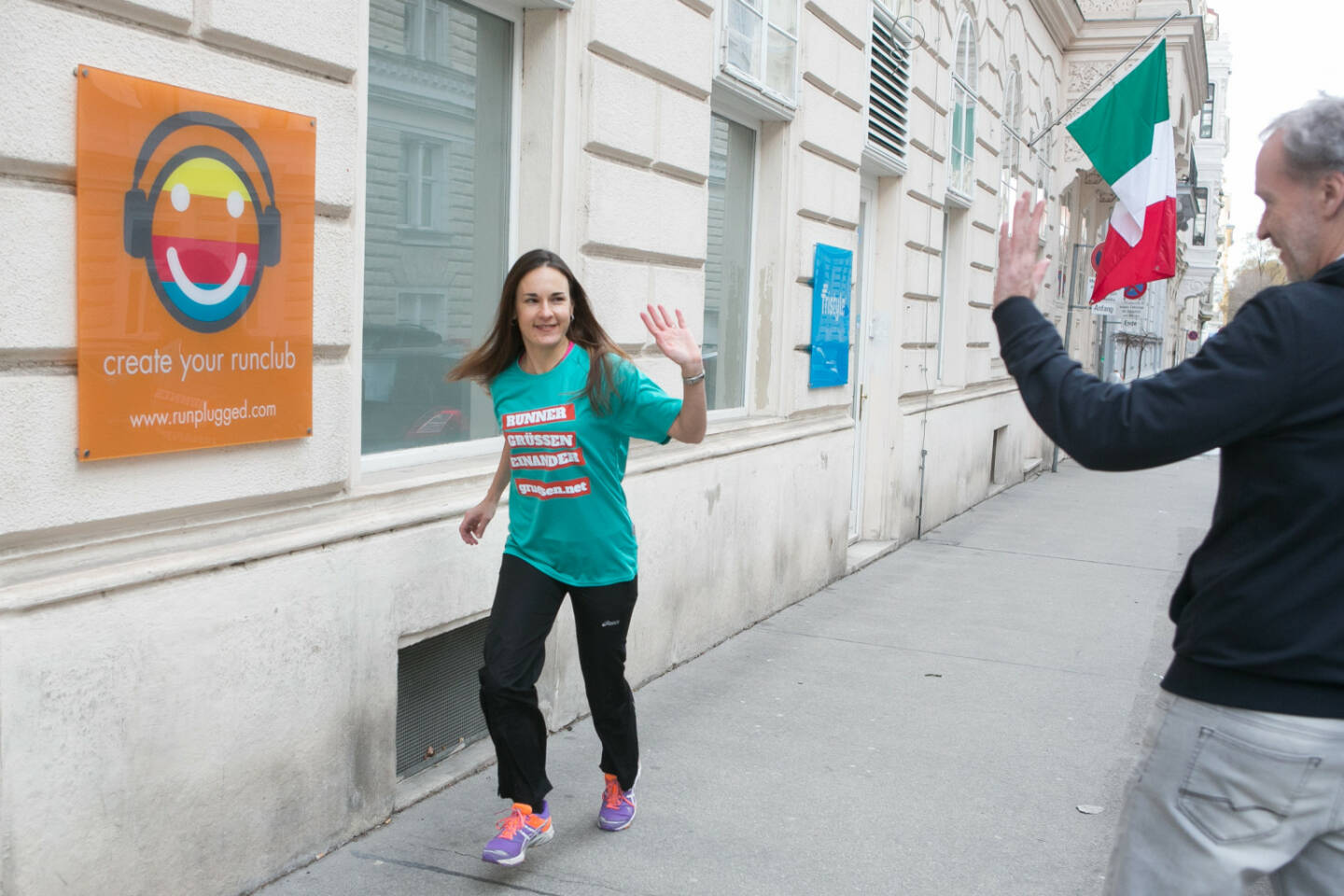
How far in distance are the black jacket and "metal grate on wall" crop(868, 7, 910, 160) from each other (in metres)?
7.48

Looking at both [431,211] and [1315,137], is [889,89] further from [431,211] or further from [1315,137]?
[1315,137]

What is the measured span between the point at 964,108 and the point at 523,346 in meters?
9.46

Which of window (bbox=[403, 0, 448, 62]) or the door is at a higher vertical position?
window (bbox=[403, 0, 448, 62])

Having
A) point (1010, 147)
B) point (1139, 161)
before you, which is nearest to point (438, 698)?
point (1139, 161)

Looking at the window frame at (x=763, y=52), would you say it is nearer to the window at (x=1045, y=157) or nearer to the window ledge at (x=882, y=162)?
the window ledge at (x=882, y=162)

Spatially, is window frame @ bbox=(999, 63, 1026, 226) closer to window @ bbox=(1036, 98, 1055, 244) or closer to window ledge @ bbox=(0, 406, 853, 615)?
window @ bbox=(1036, 98, 1055, 244)

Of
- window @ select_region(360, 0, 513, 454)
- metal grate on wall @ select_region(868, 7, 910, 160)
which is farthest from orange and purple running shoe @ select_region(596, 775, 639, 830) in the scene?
metal grate on wall @ select_region(868, 7, 910, 160)

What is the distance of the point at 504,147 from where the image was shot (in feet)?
17.6

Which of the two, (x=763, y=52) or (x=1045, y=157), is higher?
(x=1045, y=157)

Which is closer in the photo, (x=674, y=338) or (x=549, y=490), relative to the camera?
(x=674, y=338)

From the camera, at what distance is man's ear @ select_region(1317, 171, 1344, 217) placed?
6.72ft

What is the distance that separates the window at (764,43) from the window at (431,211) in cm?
182

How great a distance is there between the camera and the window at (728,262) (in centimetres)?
733

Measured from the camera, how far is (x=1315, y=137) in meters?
2.06
